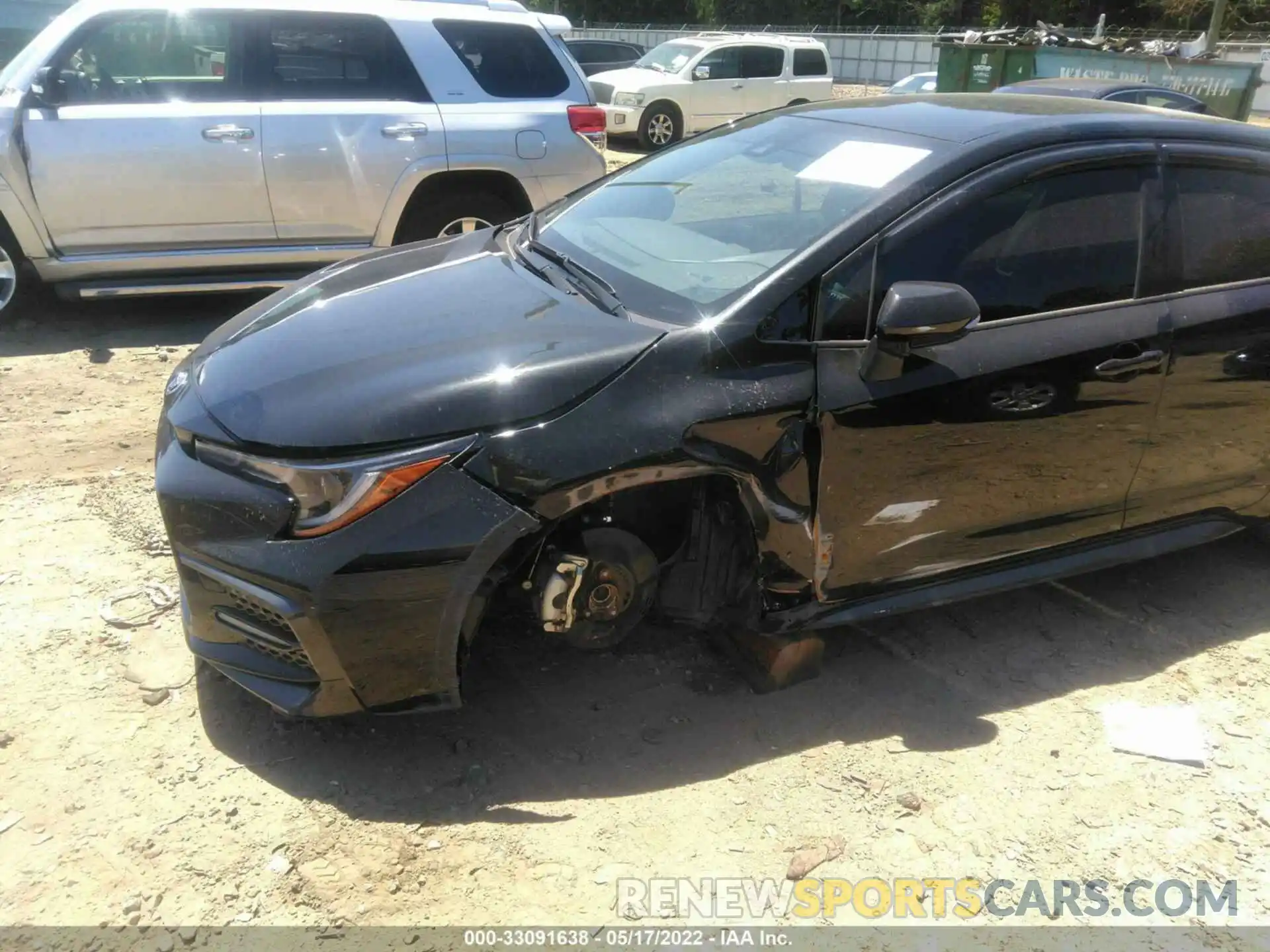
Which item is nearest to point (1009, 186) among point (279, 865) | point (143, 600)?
point (279, 865)

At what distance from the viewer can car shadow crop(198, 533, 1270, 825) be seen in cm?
259

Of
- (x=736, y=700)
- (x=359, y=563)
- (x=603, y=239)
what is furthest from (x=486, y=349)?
(x=736, y=700)

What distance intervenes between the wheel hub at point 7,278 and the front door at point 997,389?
17.0ft

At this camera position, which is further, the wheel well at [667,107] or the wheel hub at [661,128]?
the wheel hub at [661,128]

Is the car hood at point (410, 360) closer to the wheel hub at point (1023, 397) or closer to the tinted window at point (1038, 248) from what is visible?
the tinted window at point (1038, 248)

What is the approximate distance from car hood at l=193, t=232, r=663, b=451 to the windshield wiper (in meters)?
0.04

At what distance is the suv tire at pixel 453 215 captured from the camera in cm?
623

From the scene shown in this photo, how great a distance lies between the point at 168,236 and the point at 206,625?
4013 millimetres

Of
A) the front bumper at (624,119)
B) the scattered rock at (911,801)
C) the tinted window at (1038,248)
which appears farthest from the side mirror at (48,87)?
the front bumper at (624,119)

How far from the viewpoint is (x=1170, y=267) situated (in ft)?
10.2

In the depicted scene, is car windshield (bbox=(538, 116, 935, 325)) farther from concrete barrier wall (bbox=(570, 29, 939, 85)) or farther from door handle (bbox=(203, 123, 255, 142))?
concrete barrier wall (bbox=(570, 29, 939, 85))

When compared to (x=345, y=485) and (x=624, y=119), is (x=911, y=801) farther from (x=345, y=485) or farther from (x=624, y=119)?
(x=624, y=119)

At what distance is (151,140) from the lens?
5543mm

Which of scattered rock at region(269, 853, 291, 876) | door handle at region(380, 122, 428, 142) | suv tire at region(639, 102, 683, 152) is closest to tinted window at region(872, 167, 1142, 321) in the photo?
scattered rock at region(269, 853, 291, 876)
